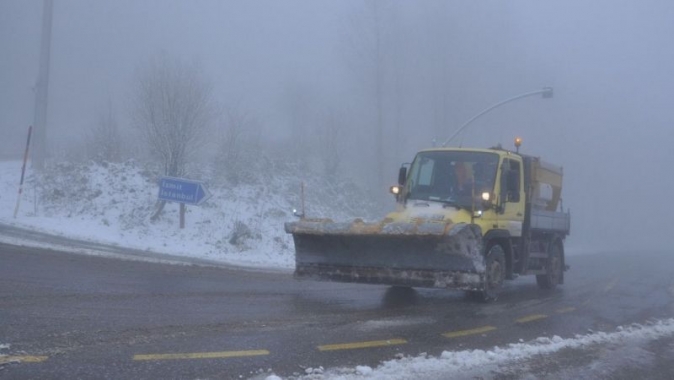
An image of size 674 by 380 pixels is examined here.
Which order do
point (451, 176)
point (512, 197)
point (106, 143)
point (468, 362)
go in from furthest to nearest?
1. point (106, 143)
2. point (512, 197)
3. point (451, 176)
4. point (468, 362)

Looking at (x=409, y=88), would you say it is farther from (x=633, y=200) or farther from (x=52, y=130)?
(x=633, y=200)

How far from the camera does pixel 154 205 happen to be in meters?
26.1

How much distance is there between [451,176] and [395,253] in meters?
2.16

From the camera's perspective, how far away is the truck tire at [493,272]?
1193 centimetres

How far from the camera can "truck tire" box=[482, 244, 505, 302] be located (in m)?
11.9

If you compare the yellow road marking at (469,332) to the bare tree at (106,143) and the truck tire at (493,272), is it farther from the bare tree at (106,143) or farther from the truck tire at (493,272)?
the bare tree at (106,143)

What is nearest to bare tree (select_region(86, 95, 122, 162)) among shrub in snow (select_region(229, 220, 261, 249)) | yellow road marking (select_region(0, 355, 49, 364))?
shrub in snow (select_region(229, 220, 261, 249))

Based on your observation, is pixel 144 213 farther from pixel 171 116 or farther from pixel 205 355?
pixel 205 355

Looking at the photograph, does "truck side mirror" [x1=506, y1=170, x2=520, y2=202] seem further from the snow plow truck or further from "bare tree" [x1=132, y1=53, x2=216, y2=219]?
"bare tree" [x1=132, y1=53, x2=216, y2=219]

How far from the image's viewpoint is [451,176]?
12828mm

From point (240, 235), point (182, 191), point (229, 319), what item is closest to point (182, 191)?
point (182, 191)

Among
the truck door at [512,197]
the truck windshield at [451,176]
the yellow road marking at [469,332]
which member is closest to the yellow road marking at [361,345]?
the yellow road marking at [469,332]

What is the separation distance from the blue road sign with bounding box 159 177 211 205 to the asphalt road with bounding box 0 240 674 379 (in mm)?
7715

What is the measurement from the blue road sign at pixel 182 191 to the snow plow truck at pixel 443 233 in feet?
34.9
